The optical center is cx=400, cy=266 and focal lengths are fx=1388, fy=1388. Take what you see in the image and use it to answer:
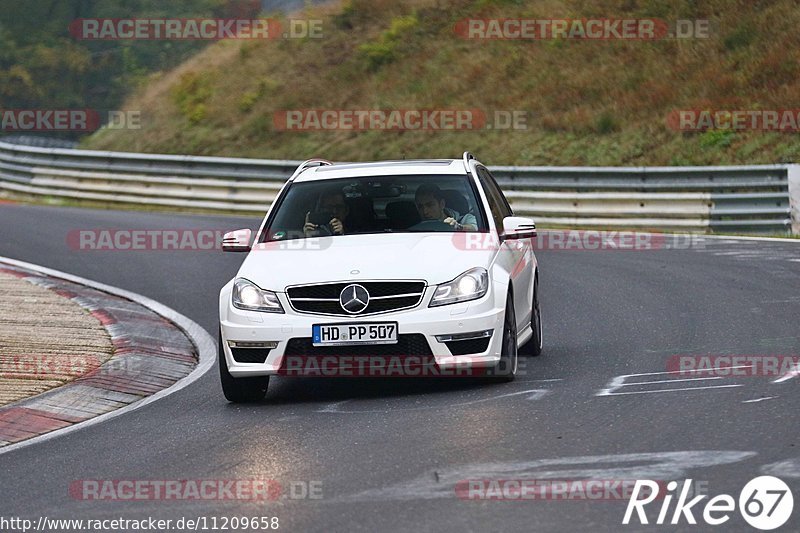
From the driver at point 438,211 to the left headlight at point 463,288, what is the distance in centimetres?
96

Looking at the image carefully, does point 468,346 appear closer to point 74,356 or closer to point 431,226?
point 431,226

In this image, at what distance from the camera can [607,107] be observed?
30906mm

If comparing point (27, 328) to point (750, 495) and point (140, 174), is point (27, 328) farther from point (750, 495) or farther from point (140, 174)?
point (140, 174)

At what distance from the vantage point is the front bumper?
8844mm

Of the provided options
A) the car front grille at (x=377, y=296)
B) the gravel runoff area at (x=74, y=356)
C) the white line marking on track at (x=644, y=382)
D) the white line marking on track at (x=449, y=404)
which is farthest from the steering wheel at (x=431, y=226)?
the gravel runoff area at (x=74, y=356)

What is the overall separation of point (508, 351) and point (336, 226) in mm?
1671

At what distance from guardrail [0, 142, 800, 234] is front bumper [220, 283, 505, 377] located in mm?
13709

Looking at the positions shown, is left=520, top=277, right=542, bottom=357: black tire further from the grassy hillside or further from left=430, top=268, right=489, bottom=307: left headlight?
the grassy hillside

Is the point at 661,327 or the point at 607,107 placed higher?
the point at 607,107

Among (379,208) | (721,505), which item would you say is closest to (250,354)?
(379,208)

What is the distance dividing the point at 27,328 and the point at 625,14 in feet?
82.7

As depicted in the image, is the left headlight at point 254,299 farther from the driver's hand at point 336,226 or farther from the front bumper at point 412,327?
the driver's hand at point 336,226

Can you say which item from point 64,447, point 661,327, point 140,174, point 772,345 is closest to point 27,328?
point 64,447

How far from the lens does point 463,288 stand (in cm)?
902
